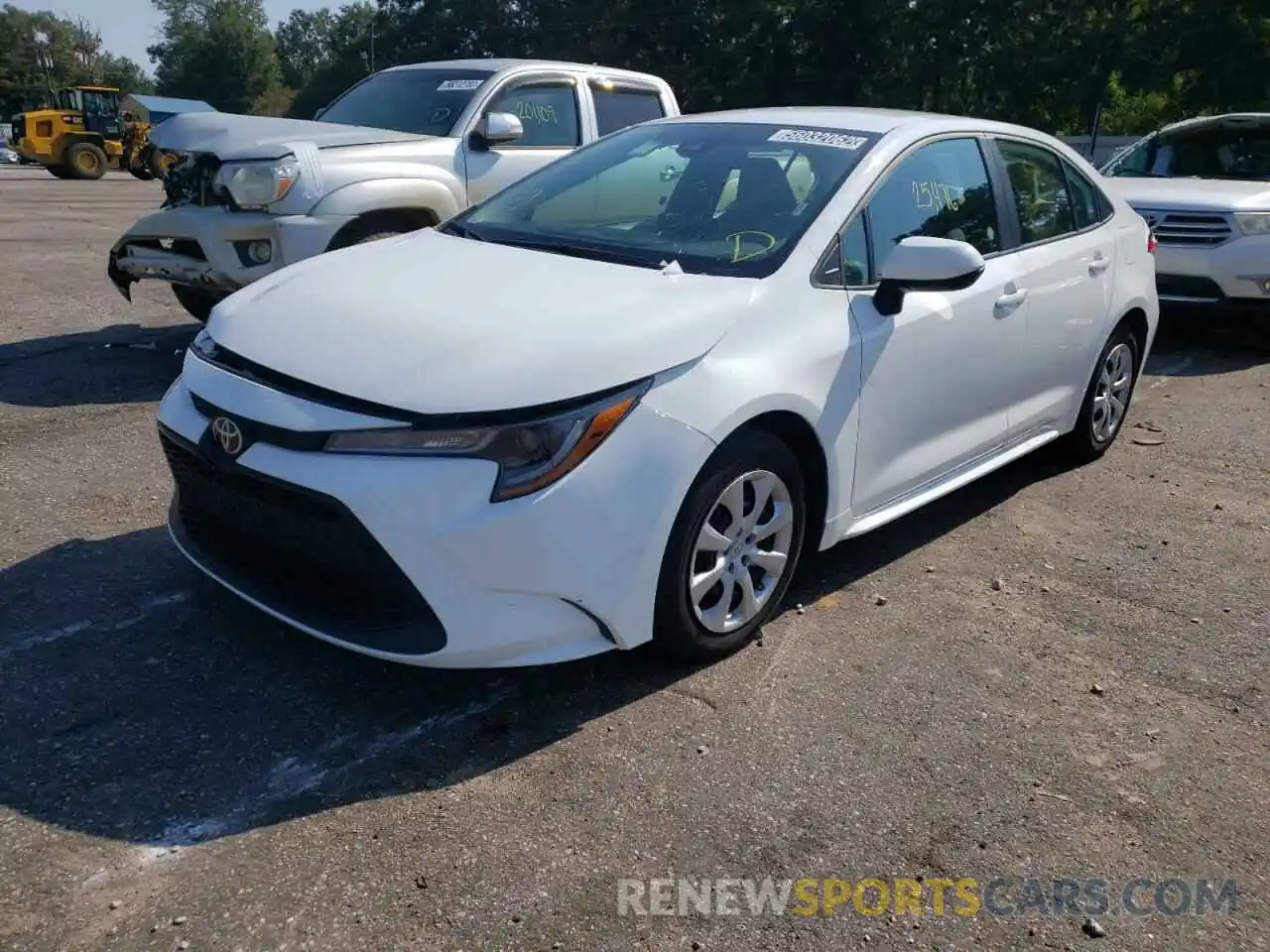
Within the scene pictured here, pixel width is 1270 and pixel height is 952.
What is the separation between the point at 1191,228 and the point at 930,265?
5.52 m

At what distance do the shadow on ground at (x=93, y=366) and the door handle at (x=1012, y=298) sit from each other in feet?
14.3

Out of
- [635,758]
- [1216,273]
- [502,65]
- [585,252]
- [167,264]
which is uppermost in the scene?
[502,65]

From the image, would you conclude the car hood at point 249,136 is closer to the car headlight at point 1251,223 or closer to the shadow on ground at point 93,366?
the shadow on ground at point 93,366

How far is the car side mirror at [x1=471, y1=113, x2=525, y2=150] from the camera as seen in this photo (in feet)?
22.9

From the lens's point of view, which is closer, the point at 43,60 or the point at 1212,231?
the point at 1212,231

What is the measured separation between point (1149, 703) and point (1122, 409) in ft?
8.88

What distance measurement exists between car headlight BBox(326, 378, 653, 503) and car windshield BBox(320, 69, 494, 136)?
16.1ft

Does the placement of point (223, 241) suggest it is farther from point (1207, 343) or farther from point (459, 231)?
point (1207, 343)

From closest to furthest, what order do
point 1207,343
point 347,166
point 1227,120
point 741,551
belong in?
point 741,551 < point 347,166 < point 1207,343 < point 1227,120

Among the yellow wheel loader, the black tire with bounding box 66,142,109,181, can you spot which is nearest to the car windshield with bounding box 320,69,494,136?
the black tire with bounding box 66,142,109,181

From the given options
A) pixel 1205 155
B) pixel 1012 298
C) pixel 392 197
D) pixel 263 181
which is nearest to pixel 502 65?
pixel 392 197

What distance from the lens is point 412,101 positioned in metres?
7.70

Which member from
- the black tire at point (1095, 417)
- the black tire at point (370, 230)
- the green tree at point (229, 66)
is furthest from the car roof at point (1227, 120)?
the green tree at point (229, 66)

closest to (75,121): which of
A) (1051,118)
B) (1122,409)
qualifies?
(1051,118)
